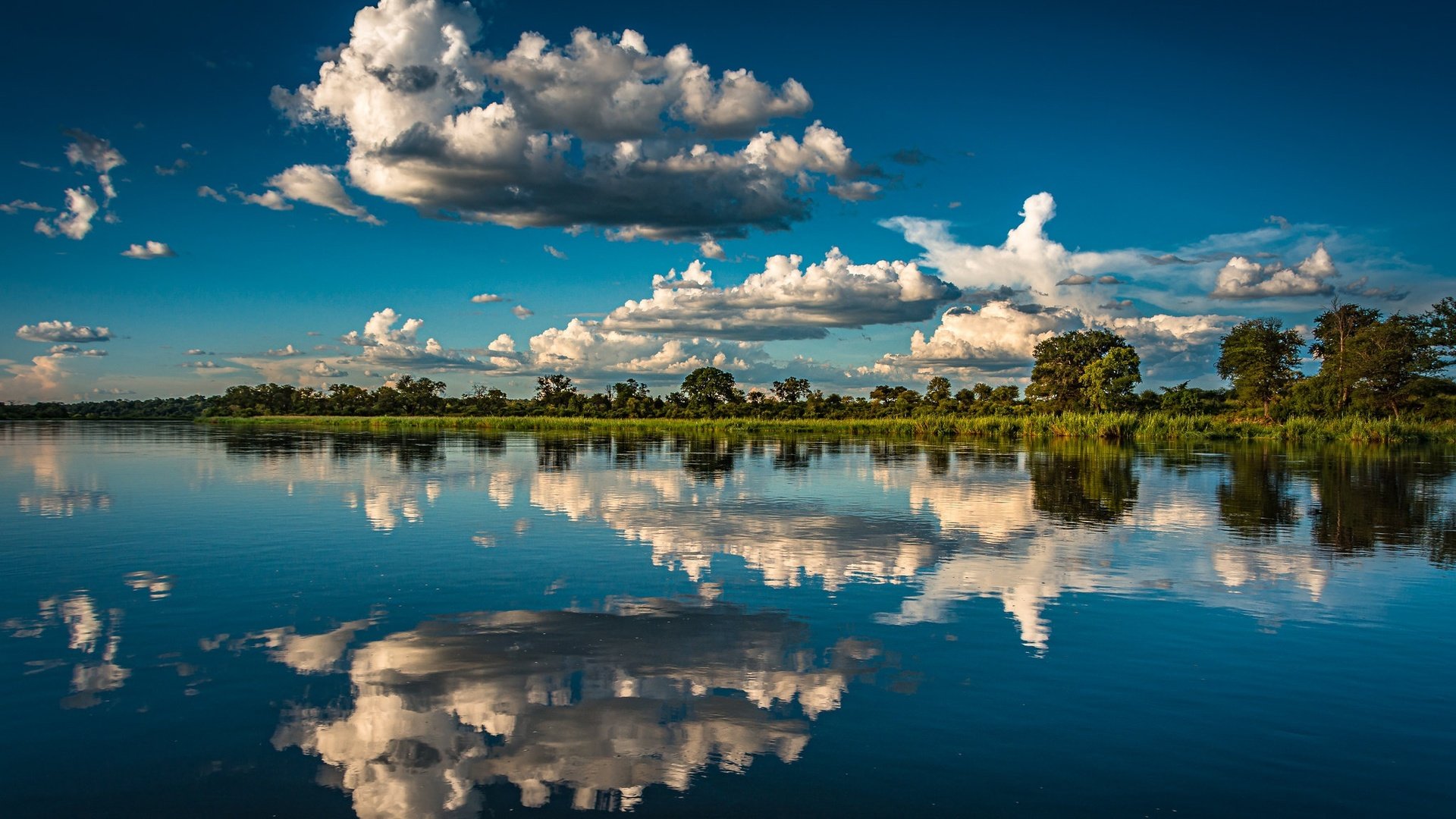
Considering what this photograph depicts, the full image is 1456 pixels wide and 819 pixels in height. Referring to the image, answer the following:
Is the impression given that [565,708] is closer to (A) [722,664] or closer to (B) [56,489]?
(A) [722,664]

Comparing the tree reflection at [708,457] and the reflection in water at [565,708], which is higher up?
the reflection in water at [565,708]

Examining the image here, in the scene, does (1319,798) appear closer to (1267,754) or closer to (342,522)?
(1267,754)

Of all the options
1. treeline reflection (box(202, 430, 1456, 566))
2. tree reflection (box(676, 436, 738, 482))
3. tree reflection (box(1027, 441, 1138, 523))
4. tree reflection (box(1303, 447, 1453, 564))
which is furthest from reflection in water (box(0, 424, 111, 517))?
tree reflection (box(1303, 447, 1453, 564))

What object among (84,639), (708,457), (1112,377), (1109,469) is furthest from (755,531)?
(1112,377)

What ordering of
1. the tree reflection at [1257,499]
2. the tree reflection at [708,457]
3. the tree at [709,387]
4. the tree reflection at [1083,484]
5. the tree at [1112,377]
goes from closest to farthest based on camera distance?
the tree reflection at [1257,499] < the tree reflection at [1083,484] < the tree reflection at [708,457] < the tree at [1112,377] < the tree at [709,387]

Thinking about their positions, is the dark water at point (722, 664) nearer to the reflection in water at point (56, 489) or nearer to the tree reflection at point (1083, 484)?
the reflection in water at point (56, 489)

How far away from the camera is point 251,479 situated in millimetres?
33875

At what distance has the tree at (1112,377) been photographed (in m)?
116

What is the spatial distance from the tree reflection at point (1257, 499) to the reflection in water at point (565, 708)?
53.8ft

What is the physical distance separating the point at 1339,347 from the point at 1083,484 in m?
89.6

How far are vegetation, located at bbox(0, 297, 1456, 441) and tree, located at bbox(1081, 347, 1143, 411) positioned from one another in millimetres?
180

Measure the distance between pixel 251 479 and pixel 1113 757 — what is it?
34629mm

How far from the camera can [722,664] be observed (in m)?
10.3

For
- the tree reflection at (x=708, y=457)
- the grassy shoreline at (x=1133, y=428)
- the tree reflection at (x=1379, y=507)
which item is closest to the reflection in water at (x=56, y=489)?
the tree reflection at (x=708, y=457)
